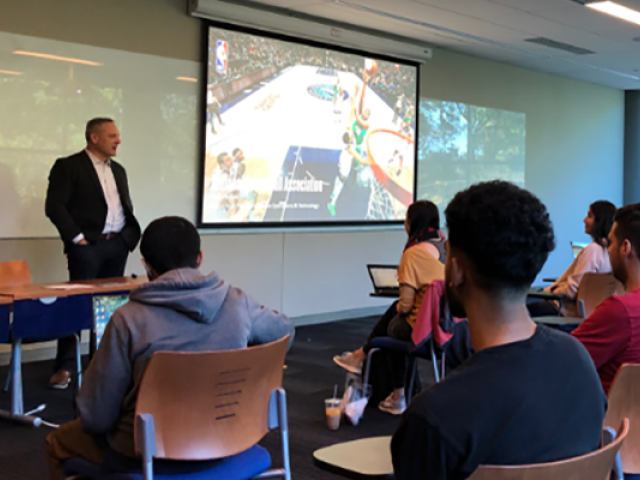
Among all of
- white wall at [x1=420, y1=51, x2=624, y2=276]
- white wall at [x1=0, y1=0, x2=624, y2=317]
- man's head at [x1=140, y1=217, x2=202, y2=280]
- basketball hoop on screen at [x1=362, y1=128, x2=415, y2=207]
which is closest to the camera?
man's head at [x1=140, y1=217, x2=202, y2=280]

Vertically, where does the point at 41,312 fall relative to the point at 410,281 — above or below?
below

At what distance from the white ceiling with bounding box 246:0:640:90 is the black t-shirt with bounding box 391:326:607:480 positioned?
5.68 m

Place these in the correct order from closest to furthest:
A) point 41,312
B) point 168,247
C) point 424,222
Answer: point 168,247 < point 41,312 < point 424,222

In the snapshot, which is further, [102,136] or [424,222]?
[102,136]

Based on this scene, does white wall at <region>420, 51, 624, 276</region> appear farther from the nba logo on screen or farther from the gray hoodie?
Result: the gray hoodie

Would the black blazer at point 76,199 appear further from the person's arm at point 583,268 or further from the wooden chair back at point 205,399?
the person's arm at point 583,268

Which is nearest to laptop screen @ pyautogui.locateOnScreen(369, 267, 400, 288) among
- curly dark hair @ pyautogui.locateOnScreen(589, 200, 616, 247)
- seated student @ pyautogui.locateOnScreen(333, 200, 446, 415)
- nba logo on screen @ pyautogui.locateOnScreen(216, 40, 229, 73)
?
seated student @ pyautogui.locateOnScreen(333, 200, 446, 415)

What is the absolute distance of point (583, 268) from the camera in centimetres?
468

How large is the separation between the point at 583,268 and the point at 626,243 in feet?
8.53

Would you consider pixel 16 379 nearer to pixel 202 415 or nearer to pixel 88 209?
pixel 88 209

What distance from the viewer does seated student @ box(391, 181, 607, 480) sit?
1.06 meters

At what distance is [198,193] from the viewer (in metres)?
6.24

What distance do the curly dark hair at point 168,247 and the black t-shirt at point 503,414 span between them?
3.93 ft

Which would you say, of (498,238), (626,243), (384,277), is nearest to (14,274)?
(384,277)
